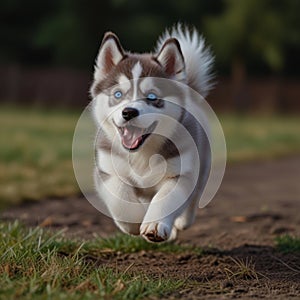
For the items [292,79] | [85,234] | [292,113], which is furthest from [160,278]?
[292,79]

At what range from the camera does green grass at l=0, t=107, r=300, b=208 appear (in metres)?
7.67

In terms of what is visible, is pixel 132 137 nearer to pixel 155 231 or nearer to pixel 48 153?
pixel 155 231

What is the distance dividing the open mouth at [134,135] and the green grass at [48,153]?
2.92 meters

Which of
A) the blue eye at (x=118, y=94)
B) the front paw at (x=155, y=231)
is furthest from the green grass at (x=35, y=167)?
the front paw at (x=155, y=231)

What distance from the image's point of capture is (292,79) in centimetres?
3238

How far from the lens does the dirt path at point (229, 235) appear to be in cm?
358

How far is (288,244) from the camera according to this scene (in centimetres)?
461

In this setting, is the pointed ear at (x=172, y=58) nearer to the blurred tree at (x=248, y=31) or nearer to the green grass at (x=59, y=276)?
the green grass at (x=59, y=276)

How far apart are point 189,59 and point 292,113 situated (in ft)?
85.0

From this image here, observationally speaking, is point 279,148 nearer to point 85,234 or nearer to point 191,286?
point 85,234

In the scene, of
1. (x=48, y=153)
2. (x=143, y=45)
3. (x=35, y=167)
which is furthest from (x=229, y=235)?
(x=143, y=45)

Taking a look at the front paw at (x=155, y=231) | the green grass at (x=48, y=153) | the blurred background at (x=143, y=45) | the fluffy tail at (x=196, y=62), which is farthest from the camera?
the blurred background at (x=143, y=45)

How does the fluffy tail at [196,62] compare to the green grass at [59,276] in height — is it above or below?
above

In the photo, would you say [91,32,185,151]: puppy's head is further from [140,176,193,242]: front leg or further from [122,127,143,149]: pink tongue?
[140,176,193,242]: front leg
